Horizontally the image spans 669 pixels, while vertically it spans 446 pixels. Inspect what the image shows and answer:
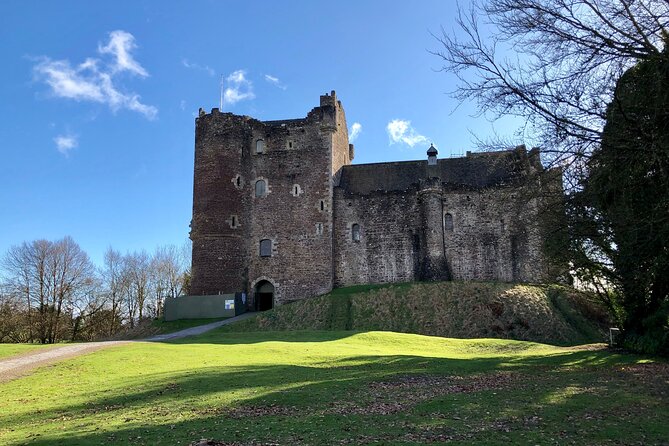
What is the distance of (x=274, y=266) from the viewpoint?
127 feet

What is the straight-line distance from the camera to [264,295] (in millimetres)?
39469

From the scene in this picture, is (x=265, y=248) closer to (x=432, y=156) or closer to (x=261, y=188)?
(x=261, y=188)

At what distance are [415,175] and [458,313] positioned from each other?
13.8 m

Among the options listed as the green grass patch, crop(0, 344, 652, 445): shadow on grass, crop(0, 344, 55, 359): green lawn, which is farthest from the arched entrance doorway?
crop(0, 344, 652, 445): shadow on grass

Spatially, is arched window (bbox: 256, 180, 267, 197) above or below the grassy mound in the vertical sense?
above

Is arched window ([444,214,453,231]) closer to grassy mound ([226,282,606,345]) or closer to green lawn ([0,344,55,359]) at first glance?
grassy mound ([226,282,606,345])

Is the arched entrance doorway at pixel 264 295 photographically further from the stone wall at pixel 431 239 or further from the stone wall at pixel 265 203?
the stone wall at pixel 431 239

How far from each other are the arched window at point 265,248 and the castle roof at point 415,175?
23.4 feet

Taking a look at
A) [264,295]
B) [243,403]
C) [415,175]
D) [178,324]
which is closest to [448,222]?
[415,175]

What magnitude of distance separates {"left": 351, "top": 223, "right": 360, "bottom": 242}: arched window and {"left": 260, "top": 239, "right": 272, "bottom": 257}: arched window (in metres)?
6.24

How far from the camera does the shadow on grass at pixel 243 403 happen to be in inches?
326

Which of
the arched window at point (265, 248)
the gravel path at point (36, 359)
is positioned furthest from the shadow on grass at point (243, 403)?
the arched window at point (265, 248)

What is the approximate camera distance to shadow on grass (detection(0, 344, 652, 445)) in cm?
829

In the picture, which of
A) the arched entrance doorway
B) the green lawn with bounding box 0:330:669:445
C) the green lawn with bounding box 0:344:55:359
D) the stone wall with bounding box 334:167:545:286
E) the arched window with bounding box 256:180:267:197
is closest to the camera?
the green lawn with bounding box 0:330:669:445
